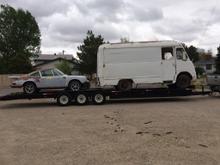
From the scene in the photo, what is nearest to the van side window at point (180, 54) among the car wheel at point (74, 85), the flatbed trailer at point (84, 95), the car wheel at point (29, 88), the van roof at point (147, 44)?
the van roof at point (147, 44)

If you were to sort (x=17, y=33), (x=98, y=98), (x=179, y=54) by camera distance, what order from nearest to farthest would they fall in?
(x=98, y=98), (x=179, y=54), (x=17, y=33)

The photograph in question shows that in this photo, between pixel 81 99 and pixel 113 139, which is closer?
pixel 113 139

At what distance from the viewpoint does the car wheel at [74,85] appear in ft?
80.5

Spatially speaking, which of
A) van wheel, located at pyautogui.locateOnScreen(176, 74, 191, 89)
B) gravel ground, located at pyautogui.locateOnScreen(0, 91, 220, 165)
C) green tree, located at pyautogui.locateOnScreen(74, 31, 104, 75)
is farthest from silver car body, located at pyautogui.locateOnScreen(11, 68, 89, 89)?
green tree, located at pyautogui.locateOnScreen(74, 31, 104, 75)

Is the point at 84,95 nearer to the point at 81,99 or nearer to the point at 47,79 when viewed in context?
the point at 81,99

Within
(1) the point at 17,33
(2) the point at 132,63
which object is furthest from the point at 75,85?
(1) the point at 17,33

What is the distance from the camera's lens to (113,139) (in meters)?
11.7

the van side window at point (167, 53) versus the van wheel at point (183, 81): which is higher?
the van side window at point (167, 53)

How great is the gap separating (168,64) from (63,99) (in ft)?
19.3

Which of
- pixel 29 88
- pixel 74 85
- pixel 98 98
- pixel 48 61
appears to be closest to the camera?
pixel 98 98

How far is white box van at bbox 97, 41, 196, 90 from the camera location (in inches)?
929

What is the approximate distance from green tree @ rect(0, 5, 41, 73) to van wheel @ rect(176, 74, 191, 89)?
6277cm

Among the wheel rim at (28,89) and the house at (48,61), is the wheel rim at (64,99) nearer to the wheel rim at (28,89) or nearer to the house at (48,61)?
the wheel rim at (28,89)

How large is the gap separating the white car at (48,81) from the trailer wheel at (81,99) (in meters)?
1.01
